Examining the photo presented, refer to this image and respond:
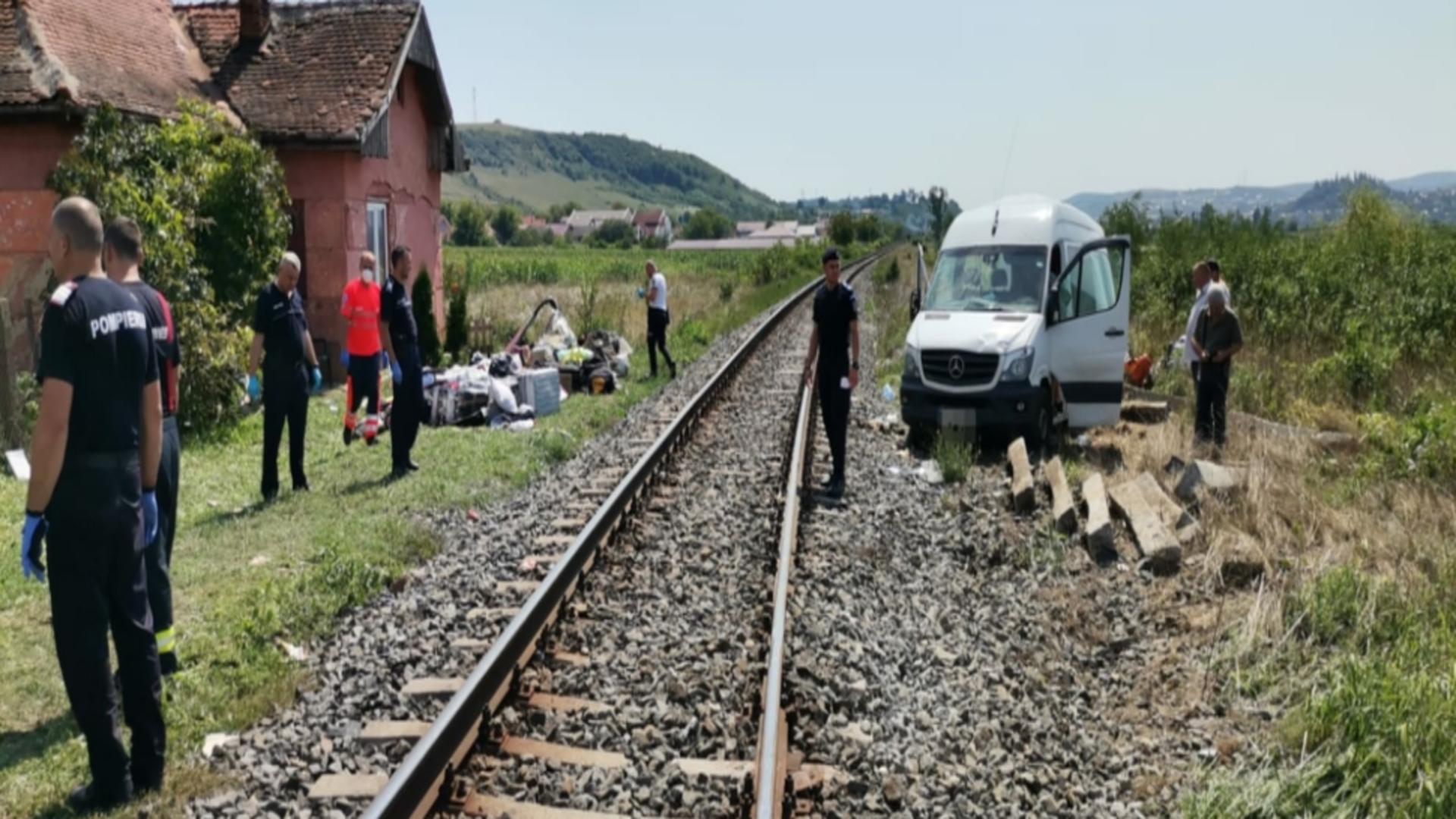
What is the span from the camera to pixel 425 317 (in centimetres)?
1733

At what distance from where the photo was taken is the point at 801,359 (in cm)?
2033

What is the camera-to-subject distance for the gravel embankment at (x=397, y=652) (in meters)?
4.72

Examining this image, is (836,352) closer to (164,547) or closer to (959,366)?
(959,366)

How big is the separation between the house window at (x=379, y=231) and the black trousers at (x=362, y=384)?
21.3 ft

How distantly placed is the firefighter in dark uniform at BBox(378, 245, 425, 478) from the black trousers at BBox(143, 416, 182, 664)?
4.12 m

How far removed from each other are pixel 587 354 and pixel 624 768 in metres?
12.7

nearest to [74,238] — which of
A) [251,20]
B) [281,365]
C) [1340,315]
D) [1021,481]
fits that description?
[281,365]

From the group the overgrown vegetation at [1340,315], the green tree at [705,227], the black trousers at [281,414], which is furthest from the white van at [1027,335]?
the green tree at [705,227]

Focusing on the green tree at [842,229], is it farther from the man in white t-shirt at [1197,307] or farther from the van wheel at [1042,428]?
the van wheel at [1042,428]

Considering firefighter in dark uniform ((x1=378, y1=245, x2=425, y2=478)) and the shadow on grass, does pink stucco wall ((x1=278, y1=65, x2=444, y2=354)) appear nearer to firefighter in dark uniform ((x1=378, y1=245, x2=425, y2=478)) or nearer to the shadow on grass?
firefighter in dark uniform ((x1=378, y1=245, x2=425, y2=478))

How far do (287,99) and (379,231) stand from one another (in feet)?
7.89

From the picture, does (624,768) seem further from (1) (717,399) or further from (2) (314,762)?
(1) (717,399)

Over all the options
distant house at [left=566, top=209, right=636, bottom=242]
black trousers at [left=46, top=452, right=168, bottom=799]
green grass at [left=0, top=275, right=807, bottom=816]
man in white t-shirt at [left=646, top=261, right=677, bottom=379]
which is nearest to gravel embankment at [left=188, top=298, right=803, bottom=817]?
green grass at [left=0, top=275, right=807, bottom=816]

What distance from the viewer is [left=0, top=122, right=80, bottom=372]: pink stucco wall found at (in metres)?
12.8
